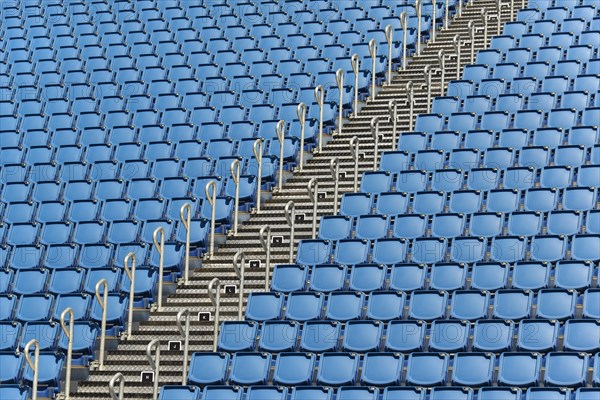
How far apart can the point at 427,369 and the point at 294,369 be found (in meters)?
1.14

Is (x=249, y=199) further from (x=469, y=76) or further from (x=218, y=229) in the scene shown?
(x=469, y=76)

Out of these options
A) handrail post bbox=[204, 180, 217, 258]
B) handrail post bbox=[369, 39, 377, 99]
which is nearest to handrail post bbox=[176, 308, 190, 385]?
handrail post bbox=[204, 180, 217, 258]

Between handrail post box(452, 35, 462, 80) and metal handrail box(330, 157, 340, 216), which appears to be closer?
metal handrail box(330, 157, 340, 216)

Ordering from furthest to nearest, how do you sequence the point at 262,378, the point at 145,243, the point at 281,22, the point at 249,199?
the point at 281,22
the point at 249,199
the point at 145,243
the point at 262,378

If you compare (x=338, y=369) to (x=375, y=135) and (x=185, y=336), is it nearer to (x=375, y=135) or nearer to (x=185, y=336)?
(x=185, y=336)

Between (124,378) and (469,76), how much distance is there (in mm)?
6894

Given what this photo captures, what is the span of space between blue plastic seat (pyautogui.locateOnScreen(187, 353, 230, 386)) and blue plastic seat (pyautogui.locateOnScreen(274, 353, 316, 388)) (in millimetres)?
486

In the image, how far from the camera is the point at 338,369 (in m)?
10.7

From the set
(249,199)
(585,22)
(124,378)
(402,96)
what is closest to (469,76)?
(402,96)

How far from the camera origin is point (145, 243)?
13.4m

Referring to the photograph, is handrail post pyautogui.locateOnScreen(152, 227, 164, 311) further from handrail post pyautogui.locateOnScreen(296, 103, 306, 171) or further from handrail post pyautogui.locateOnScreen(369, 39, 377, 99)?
handrail post pyautogui.locateOnScreen(369, 39, 377, 99)

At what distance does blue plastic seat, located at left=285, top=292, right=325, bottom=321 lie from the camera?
1167 cm

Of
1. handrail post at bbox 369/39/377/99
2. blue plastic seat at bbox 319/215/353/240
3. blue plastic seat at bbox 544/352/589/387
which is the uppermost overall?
handrail post at bbox 369/39/377/99

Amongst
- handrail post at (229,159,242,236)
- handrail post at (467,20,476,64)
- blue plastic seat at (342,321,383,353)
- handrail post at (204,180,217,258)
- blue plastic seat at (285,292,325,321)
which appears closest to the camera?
blue plastic seat at (342,321,383,353)
